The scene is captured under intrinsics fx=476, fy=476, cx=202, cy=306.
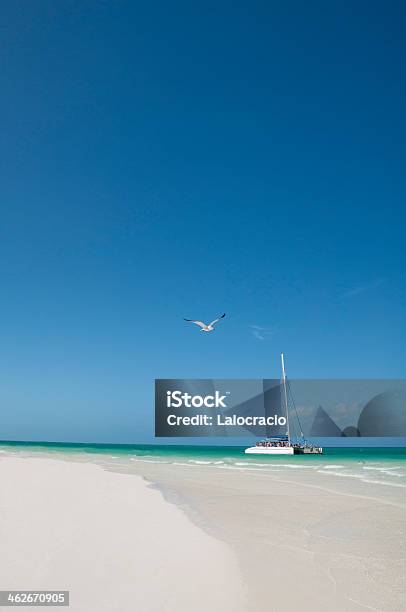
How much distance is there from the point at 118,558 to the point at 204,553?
1.66 m

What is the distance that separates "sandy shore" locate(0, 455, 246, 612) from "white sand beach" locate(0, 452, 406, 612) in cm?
2

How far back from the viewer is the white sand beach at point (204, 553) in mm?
6621

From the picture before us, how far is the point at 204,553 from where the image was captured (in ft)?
29.9

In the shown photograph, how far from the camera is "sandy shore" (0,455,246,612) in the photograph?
21.3 feet

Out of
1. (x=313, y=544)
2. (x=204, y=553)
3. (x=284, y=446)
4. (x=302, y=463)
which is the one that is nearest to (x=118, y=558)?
(x=204, y=553)

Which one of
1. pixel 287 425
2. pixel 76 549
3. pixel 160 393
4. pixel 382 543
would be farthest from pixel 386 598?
pixel 287 425

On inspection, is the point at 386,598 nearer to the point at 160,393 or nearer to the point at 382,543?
the point at 382,543

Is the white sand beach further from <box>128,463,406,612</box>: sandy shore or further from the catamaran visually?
the catamaran

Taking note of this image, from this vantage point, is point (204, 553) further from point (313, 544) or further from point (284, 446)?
point (284, 446)

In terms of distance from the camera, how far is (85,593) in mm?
6496

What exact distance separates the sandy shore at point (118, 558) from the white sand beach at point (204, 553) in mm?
20

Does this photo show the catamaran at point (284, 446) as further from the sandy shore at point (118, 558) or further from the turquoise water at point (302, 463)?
the sandy shore at point (118, 558)

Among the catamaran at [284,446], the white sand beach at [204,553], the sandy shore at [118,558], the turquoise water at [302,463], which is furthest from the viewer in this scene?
the catamaran at [284,446]

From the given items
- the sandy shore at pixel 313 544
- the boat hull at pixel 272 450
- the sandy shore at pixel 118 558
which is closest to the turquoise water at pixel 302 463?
the boat hull at pixel 272 450
